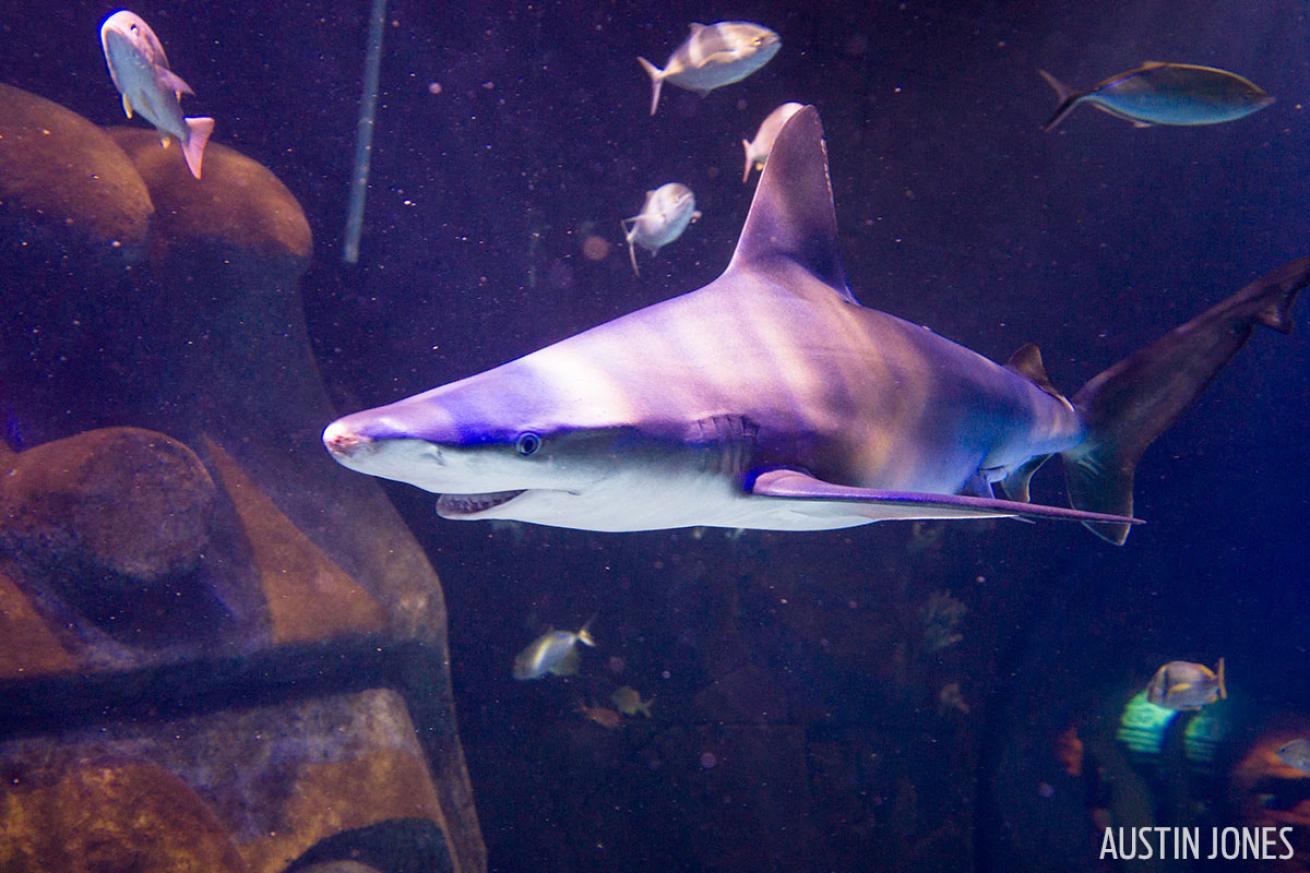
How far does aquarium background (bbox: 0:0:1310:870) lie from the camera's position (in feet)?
21.9

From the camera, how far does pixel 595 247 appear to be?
23.3 feet

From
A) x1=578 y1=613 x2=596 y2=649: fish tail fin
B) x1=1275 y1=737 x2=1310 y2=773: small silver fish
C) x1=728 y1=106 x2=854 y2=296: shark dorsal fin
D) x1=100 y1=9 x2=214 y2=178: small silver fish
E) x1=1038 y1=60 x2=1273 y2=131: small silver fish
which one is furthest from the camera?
x1=578 y1=613 x2=596 y2=649: fish tail fin

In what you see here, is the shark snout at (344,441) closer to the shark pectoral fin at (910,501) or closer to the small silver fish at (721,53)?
the shark pectoral fin at (910,501)

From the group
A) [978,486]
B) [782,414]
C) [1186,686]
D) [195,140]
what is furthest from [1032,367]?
[195,140]

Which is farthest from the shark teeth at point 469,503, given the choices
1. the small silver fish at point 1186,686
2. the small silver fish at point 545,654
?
the small silver fish at point 1186,686

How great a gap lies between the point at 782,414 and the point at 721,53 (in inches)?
152

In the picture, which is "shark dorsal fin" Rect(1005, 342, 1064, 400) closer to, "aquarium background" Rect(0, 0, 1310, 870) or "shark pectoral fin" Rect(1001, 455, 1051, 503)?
"shark pectoral fin" Rect(1001, 455, 1051, 503)

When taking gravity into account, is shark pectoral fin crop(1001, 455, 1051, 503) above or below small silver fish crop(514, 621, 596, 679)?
above

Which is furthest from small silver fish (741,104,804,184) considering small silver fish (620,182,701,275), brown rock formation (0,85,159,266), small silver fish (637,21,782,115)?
brown rock formation (0,85,159,266)

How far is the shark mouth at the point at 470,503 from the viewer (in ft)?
5.77

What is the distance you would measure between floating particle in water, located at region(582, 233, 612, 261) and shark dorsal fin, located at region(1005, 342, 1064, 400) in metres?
4.60

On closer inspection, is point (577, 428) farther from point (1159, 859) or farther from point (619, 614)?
point (1159, 859)

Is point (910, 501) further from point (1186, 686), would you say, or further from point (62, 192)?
point (1186, 686)

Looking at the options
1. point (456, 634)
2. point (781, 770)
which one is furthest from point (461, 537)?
point (781, 770)
